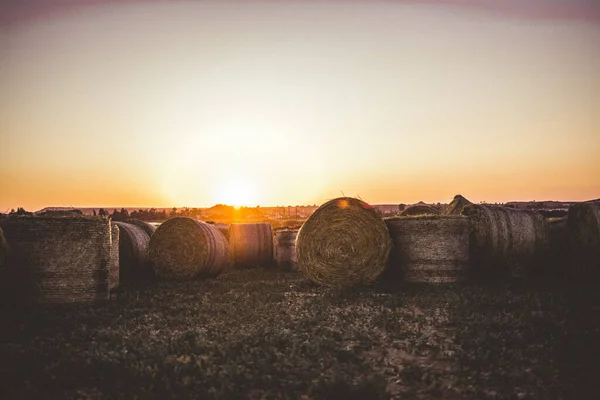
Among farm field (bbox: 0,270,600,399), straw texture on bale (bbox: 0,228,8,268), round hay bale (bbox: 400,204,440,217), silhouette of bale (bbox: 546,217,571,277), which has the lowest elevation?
farm field (bbox: 0,270,600,399)

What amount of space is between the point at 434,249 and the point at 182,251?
6.91 meters

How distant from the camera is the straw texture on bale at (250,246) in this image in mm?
18850

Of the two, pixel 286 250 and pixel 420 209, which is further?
pixel 286 250

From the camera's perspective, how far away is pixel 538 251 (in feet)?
41.9

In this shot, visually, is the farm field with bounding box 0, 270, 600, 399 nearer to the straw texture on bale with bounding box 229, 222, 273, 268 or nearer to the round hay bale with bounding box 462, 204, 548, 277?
the round hay bale with bounding box 462, 204, 548, 277

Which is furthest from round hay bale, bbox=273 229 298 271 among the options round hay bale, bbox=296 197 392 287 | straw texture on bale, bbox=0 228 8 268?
straw texture on bale, bbox=0 228 8 268

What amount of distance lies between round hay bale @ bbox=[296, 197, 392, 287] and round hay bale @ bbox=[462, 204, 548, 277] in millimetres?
2420

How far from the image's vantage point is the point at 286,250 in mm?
17500

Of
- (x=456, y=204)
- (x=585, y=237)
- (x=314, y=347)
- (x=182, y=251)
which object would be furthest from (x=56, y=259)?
(x=585, y=237)

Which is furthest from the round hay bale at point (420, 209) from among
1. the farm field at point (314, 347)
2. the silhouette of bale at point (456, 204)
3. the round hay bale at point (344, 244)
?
the farm field at point (314, 347)

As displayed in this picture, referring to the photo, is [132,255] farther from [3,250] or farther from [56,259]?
[3,250]

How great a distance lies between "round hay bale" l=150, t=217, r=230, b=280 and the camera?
1423 cm

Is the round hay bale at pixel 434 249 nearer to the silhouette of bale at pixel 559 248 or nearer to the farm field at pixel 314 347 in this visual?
the farm field at pixel 314 347

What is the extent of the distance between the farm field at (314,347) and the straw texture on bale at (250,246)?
8477 millimetres
